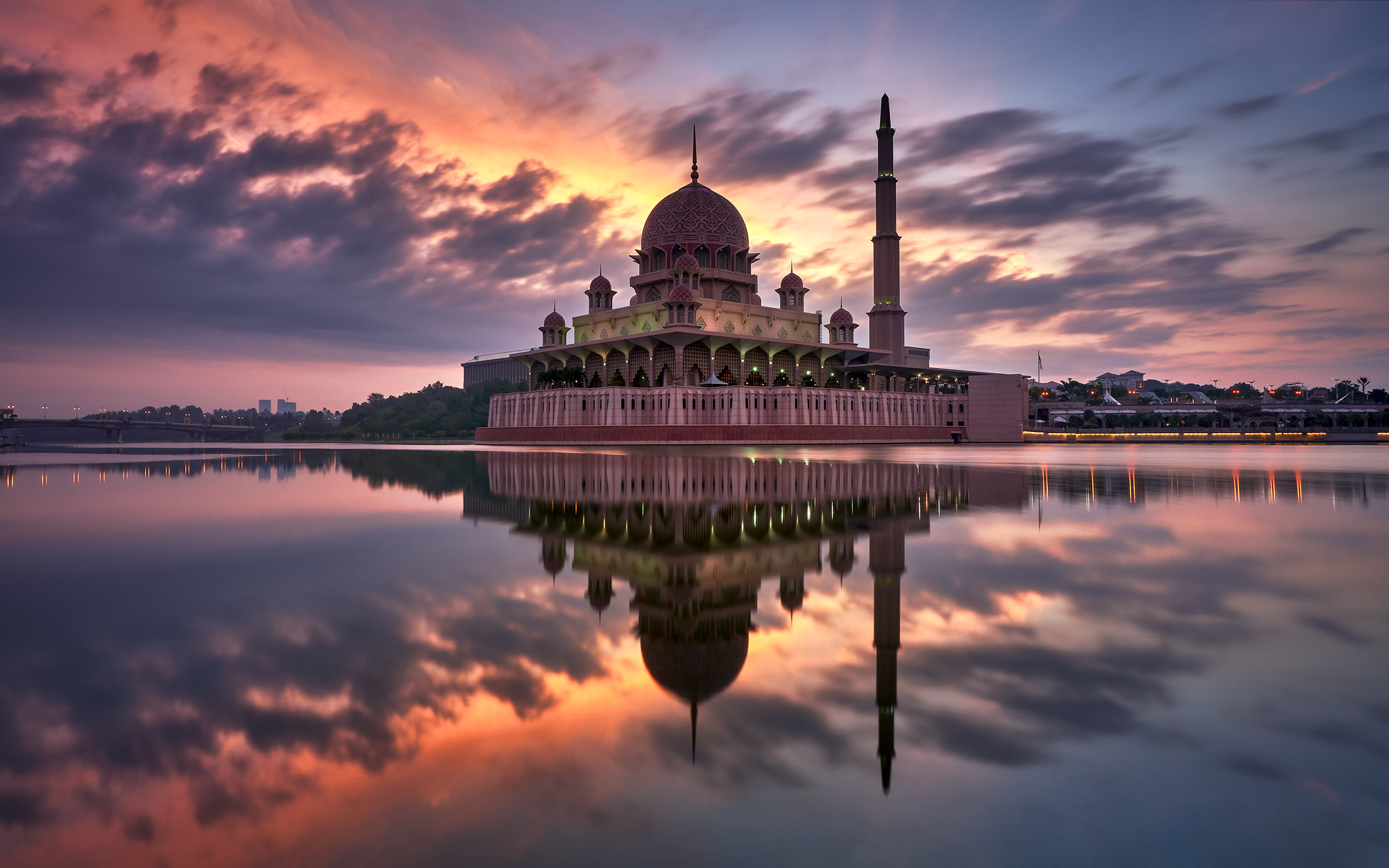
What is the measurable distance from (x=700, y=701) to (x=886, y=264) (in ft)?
295

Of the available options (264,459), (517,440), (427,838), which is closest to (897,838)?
(427,838)

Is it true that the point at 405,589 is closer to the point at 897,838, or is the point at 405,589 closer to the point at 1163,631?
the point at 897,838

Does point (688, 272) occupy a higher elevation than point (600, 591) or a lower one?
higher

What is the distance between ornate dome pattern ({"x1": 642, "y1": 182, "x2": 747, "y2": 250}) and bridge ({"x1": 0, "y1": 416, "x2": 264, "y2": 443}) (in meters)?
74.7

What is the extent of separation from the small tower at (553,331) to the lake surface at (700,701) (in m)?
67.9

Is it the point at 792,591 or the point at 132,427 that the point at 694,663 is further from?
the point at 132,427

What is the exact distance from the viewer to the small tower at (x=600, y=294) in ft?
254

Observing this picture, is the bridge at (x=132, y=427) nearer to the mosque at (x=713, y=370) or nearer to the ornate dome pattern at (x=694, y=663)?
the mosque at (x=713, y=370)

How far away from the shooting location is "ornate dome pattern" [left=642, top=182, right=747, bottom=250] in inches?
2921

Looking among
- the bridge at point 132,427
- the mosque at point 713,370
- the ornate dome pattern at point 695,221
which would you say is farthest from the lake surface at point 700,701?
the bridge at point 132,427

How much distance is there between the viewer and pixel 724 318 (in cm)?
7056

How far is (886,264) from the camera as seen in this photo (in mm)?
88250

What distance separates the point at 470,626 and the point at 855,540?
5.57 meters

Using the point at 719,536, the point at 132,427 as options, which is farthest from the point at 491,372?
the point at 719,536
